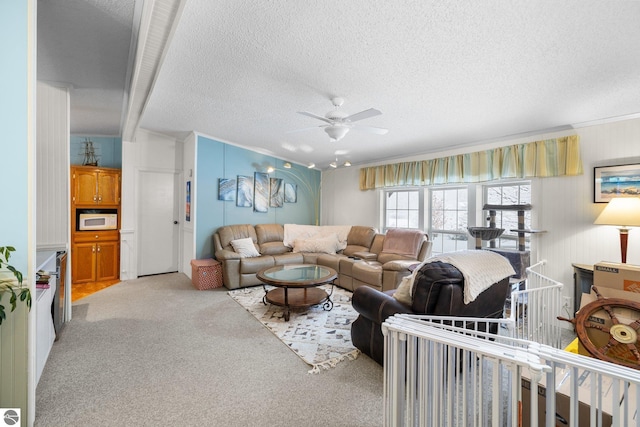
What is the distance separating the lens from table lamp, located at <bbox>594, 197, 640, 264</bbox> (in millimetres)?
2469

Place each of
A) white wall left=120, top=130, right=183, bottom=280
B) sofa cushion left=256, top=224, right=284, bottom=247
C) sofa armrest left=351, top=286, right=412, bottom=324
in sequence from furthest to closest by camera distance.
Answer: sofa cushion left=256, top=224, right=284, bottom=247 → white wall left=120, top=130, right=183, bottom=280 → sofa armrest left=351, top=286, right=412, bottom=324

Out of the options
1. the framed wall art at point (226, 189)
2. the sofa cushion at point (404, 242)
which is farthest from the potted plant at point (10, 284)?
the sofa cushion at point (404, 242)

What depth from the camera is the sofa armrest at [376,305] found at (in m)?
2.09

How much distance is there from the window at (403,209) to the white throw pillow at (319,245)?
1044mm

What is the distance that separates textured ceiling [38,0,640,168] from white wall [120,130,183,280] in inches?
62.5

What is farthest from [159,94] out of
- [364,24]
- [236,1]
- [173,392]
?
[173,392]

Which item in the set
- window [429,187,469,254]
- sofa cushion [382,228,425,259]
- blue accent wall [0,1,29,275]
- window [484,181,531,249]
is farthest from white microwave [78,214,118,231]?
window [484,181,531,249]

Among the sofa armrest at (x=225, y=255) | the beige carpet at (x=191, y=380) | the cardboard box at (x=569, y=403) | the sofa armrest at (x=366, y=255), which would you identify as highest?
the sofa armrest at (x=225, y=255)

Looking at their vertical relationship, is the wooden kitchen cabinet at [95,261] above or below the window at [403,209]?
below

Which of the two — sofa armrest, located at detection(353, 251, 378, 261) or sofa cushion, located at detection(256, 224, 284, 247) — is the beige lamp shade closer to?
sofa armrest, located at detection(353, 251, 378, 261)

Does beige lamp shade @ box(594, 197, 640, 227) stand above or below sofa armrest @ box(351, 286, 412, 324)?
above

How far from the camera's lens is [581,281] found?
294cm

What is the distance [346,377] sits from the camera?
7.13 feet

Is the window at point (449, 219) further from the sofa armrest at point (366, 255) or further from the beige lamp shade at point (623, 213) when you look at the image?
the beige lamp shade at point (623, 213)
